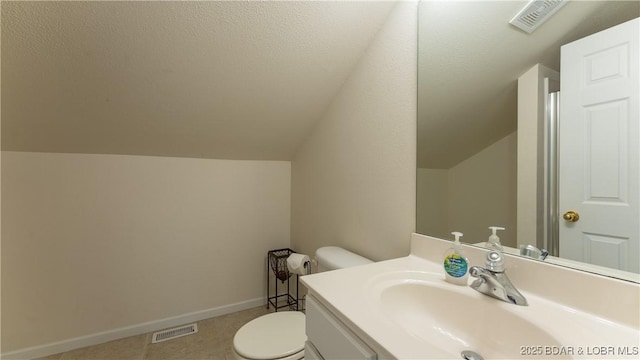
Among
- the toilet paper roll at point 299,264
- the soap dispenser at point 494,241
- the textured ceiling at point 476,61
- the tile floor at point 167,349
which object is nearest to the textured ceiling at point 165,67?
the textured ceiling at point 476,61

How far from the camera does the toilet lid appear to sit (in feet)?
3.42

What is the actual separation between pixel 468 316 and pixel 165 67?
5.24 ft

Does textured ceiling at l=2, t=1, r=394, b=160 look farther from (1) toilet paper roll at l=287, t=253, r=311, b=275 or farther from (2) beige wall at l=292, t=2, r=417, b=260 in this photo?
(1) toilet paper roll at l=287, t=253, r=311, b=275

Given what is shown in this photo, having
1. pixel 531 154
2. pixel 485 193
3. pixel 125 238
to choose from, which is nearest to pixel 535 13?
pixel 531 154

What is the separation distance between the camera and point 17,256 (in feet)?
5.12

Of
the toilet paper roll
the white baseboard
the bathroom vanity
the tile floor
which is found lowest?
the tile floor

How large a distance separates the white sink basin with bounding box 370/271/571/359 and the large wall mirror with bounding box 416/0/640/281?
0.71ft

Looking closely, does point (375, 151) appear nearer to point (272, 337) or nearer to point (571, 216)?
point (571, 216)

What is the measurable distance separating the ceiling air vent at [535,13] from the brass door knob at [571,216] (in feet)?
1.76

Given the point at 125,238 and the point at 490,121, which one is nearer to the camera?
the point at 490,121

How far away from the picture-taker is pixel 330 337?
2.09 ft

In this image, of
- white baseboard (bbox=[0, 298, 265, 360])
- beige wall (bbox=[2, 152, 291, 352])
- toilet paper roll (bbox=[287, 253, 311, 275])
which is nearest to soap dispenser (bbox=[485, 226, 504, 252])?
toilet paper roll (bbox=[287, 253, 311, 275])

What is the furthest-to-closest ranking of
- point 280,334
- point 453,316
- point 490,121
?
point 280,334 → point 490,121 → point 453,316

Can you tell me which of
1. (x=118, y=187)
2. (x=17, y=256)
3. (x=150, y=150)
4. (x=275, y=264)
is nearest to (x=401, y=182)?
(x=275, y=264)
